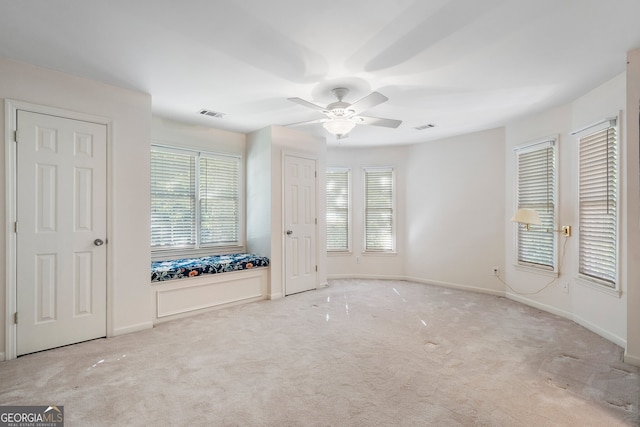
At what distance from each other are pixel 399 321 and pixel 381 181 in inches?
118

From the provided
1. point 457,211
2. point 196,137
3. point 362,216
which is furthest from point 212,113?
point 457,211

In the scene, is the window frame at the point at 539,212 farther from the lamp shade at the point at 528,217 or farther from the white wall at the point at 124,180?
the white wall at the point at 124,180

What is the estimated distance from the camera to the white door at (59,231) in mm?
2742

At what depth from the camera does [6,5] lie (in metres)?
1.98

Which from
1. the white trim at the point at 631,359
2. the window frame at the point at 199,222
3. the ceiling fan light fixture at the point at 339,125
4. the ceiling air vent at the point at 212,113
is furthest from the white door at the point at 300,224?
the white trim at the point at 631,359

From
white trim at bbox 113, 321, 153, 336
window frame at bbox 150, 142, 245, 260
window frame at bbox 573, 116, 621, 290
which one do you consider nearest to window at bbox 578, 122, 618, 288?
window frame at bbox 573, 116, 621, 290

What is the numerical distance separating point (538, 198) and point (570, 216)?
1.64 ft

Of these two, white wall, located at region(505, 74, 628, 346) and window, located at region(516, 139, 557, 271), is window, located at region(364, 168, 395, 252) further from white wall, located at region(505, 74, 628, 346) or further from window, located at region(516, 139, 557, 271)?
window, located at region(516, 139, 557, 271)

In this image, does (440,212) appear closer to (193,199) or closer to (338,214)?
(338,214)

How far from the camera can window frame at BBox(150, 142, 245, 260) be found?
4.29 meters

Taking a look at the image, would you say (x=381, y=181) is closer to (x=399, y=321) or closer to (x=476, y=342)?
(x=399, y=321)

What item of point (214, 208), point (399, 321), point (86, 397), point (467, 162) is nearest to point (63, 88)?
point (214, 208)

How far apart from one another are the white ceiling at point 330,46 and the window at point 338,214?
8.20ft

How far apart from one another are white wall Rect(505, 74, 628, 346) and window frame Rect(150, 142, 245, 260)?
3962mm
